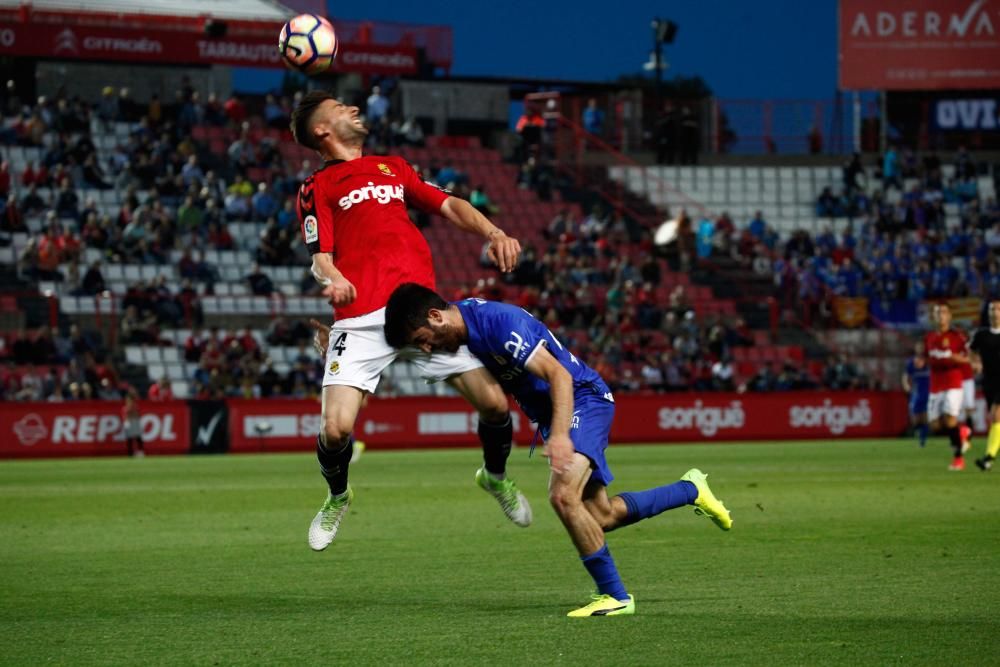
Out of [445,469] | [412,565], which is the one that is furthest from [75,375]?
[412,565]

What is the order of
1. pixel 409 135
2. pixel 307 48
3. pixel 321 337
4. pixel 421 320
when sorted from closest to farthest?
1. pixel 421 320
2. pixel 321 337
3. pixel 307 48
4. pixel 409 135

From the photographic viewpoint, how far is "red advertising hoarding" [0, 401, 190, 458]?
29.5 m

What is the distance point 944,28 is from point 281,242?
25.9 m

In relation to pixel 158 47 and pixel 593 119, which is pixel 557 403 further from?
pixel 593 119

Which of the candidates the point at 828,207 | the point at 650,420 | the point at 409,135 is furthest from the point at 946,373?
the point at 828,207

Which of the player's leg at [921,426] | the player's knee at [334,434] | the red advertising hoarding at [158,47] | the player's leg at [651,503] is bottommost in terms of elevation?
the player's leg at [921,426]

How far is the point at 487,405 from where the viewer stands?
9.87 m

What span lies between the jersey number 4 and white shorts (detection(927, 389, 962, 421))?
14923 millimetres

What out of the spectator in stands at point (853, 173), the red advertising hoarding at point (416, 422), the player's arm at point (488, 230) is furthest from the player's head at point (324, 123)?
the spectator in stands at point (853, 173)

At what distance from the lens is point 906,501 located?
53.1ft

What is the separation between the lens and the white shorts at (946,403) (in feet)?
75.3

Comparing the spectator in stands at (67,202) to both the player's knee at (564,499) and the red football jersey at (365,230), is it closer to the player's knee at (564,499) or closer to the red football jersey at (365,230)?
the red football jersey at (365,230)

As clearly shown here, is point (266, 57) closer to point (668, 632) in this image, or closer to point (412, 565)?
point (412, 565)

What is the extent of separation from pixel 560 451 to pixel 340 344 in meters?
2.67
